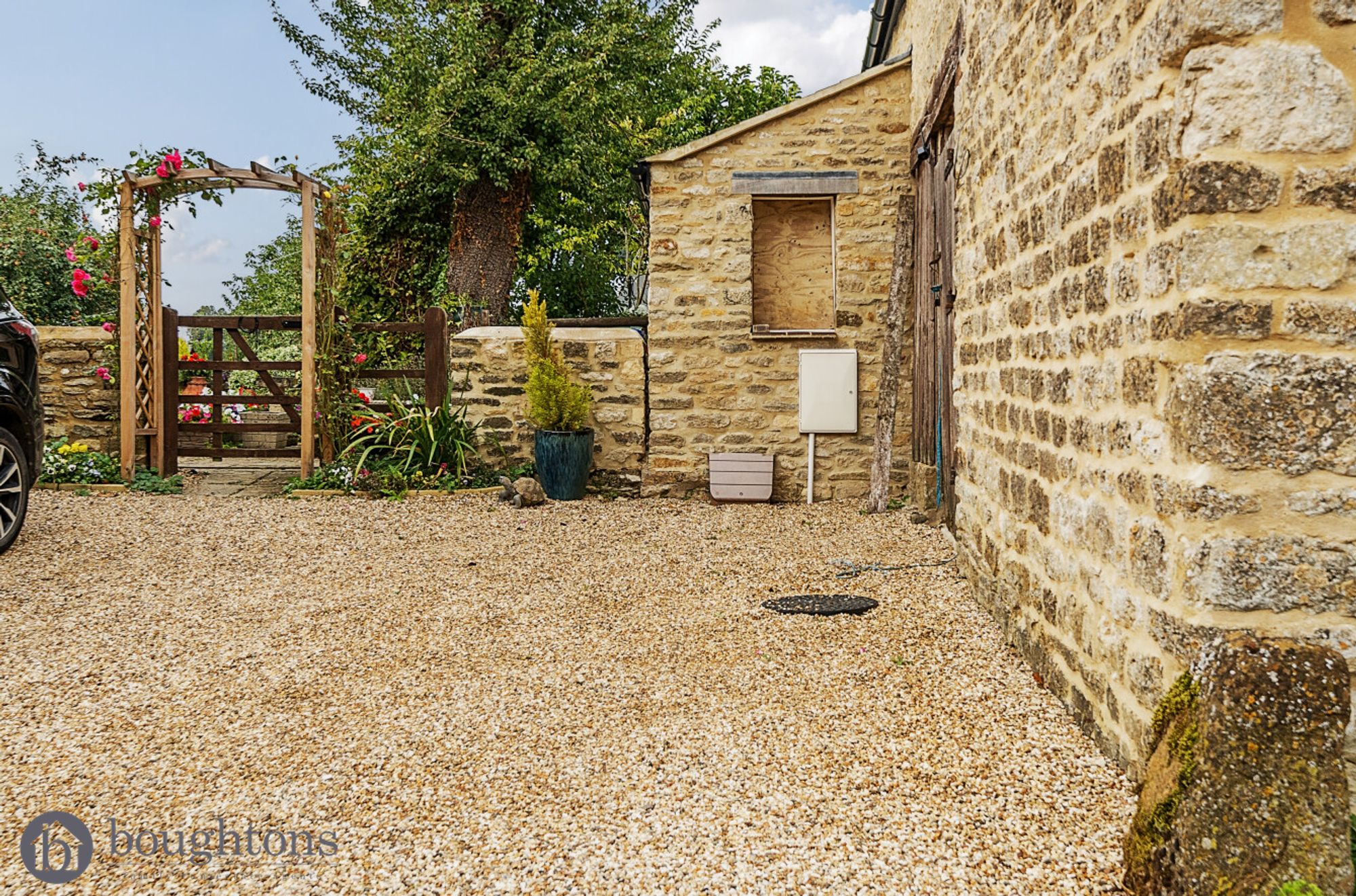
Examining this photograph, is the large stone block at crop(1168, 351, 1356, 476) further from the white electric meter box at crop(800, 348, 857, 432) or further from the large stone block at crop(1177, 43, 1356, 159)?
the white electric meter box at crop(800, 348, 857, 432)

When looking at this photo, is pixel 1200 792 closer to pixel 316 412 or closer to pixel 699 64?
pixel 316 412

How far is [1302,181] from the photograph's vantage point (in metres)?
1.84

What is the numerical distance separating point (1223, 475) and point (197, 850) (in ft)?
7.83

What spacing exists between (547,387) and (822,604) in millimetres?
3547

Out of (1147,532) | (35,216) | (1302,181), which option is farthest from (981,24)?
(35,216)

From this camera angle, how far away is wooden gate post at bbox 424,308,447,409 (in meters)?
7.63

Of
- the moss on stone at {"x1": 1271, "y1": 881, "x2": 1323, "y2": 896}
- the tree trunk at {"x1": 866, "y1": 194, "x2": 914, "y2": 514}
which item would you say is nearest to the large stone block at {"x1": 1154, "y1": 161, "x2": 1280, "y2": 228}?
the moss on stone at {"x1": 1271, "y1": 881, "x2": 1323, "y2": 896}

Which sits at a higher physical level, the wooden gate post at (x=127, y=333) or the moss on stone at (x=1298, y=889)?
the wooden gate post at (x=127, y=333)

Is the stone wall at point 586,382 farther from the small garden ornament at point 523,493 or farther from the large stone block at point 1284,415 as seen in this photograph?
the large stone block at point 1284,415

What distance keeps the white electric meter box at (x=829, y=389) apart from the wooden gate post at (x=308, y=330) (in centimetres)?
401

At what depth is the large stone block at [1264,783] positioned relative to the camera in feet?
5.32

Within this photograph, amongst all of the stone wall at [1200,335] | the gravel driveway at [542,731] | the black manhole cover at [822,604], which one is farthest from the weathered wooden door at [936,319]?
the stone wall at [1200,335]

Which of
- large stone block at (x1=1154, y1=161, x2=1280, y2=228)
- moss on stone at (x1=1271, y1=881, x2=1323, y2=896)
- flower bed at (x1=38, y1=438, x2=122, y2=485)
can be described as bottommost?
moss on stone at (x1=1271, y1=881, x2=1323, y2=896)

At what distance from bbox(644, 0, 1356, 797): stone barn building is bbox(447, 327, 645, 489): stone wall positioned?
10.8 feet
